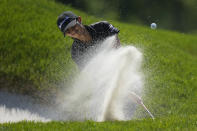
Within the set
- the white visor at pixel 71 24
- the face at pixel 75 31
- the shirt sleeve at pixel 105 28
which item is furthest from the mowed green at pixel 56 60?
the white visor at pixel 71 24

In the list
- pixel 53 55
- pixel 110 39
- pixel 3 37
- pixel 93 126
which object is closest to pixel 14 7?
pixel 3 37

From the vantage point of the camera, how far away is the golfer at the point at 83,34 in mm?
6789

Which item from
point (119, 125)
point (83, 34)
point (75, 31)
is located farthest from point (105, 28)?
point (119, 125)

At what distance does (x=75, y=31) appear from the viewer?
684cm

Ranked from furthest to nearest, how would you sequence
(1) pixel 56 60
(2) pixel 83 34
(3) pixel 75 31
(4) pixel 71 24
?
(1) pixel 56 60
(2) pixel 83 34
(3) pixel 75 31
(4) pixel 71 24

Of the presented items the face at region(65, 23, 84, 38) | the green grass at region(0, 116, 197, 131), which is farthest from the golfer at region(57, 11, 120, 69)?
the green grass at region(0, 116, 197, 131)

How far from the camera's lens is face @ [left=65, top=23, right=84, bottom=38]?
6.73 m

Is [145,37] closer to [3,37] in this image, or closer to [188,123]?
[3,37]

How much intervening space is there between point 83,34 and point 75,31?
7.1 inches

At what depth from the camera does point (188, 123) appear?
6055 mm

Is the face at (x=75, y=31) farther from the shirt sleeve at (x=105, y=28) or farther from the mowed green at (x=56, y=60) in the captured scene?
the mowed green at (x=56, y=60)

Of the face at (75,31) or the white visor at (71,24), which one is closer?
the white visor at (71,24)

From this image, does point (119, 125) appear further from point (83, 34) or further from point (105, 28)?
point (105, 28)

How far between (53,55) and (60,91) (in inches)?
70.1
